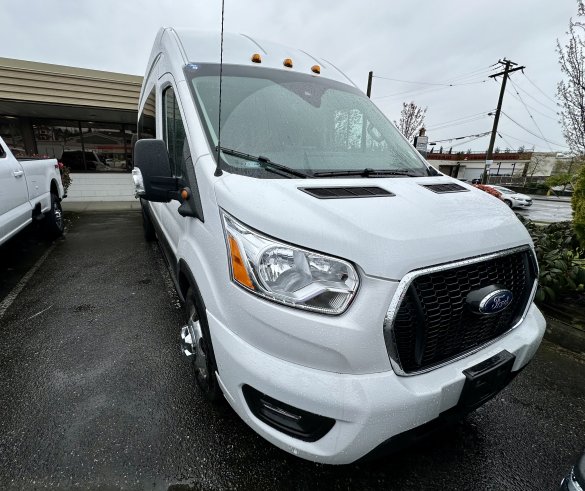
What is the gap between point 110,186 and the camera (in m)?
11.9

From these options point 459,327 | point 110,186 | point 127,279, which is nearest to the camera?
point 459,327

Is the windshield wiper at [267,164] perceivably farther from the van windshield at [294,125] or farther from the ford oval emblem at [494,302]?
the ford oval emblem at [494,302]

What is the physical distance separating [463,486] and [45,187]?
667cm

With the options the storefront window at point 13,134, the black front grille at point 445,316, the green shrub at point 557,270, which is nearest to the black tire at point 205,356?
the black front grille at point 445,316

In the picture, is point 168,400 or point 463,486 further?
point 168,400

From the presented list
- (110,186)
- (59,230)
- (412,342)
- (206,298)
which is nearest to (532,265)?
(412,342)

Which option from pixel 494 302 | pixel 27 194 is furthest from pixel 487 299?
pixel 27 194

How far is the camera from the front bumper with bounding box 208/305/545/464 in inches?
47.9

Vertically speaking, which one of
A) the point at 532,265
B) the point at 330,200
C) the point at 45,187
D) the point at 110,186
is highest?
the point at 330,200

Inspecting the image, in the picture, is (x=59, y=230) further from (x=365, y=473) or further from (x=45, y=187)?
(x=365, y=473)

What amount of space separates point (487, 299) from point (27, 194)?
5724mm

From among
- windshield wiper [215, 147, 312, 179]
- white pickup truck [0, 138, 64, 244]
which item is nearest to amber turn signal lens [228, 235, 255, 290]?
windshield wiper [215, 147, 312, 179]

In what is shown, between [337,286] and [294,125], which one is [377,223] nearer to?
[337,286]

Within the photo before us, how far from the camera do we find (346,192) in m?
1.56
